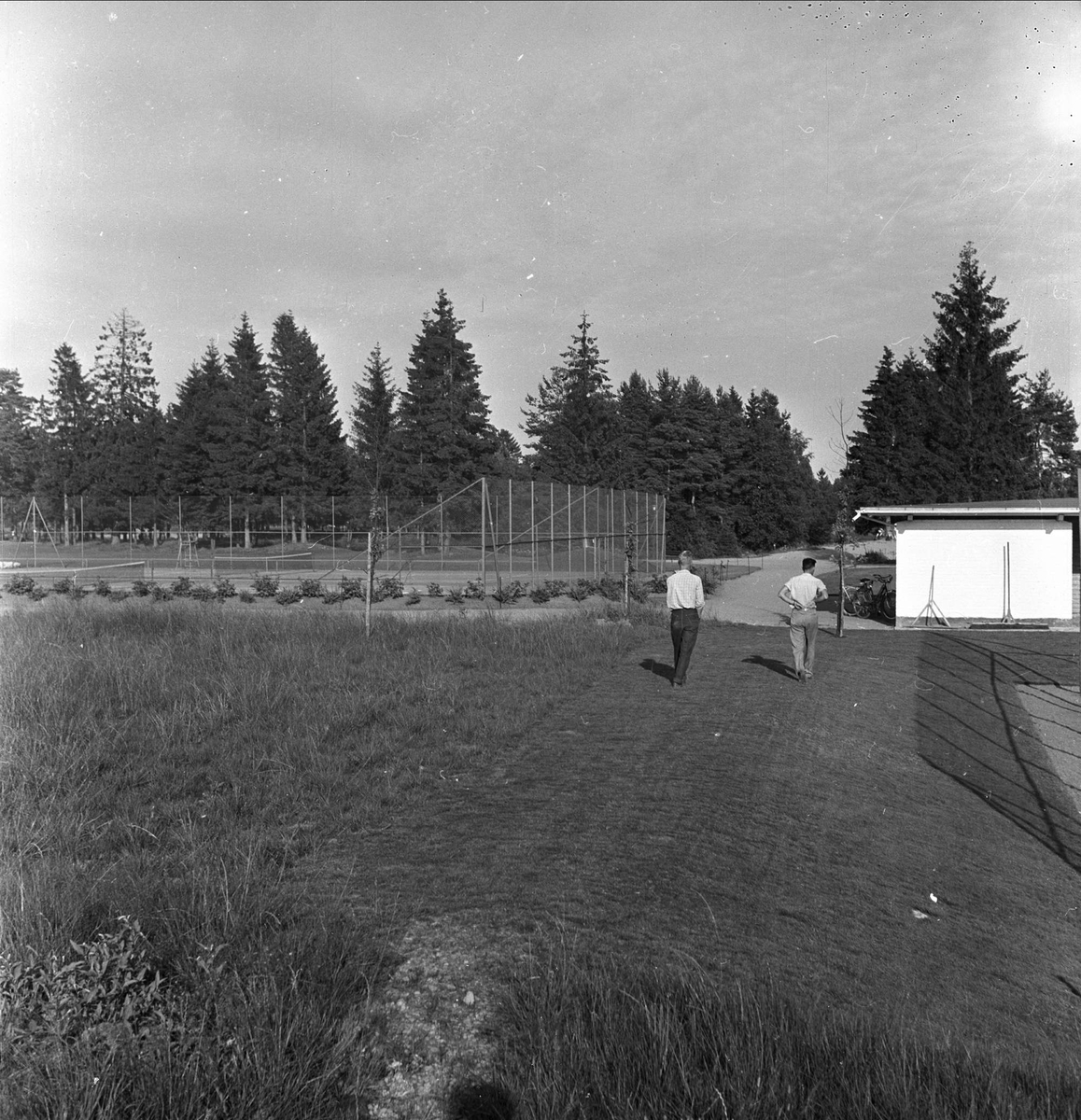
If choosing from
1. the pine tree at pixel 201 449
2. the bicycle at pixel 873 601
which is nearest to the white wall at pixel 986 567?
the bicycle at pixel 873 601

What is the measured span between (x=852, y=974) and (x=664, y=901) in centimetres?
103

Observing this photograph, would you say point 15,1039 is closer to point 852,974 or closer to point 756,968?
point 756,968

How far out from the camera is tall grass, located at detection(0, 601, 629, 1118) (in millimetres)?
3104

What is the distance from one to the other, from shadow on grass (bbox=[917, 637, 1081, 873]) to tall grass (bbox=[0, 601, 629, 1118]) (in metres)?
4.46

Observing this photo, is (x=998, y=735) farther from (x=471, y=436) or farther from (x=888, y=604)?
(x=471, y=436)

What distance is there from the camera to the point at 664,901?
523cm

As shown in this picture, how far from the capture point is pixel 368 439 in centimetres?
6812

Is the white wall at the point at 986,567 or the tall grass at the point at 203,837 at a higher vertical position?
the white wall at the point at 986,567

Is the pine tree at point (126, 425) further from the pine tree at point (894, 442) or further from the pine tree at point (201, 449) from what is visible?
the pine tree at point (894, 442)

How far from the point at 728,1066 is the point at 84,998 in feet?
7.22

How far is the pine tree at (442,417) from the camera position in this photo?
190 feet

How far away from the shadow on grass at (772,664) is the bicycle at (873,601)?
803 cm

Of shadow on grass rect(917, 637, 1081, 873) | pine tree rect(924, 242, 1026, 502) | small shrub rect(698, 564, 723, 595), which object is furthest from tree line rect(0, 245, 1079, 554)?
shadow on grass rect(917, 637, 1081, 873)

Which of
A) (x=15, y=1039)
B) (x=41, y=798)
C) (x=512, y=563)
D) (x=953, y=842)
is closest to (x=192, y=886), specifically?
(x=15, y=1039)
